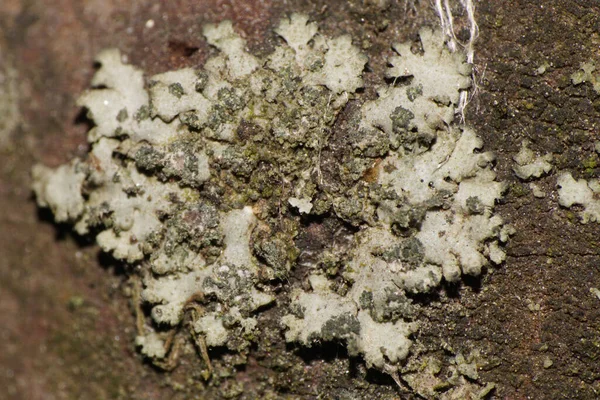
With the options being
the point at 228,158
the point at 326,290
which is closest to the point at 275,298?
the point at 326,290

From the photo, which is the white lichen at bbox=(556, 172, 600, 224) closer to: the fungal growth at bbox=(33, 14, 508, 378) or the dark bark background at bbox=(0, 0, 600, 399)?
the dark bark background at bbox=(0, 0, 600, 399)

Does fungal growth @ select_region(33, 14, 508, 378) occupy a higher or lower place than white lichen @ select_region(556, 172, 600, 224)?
higher

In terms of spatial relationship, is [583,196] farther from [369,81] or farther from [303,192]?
[303,192]

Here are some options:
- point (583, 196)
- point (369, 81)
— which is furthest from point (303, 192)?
point (583, 196)

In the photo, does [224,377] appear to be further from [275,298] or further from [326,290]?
[326,290]

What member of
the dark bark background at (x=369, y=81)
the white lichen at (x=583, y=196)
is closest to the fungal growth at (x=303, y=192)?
the dark bark background at (x=369, y=81)

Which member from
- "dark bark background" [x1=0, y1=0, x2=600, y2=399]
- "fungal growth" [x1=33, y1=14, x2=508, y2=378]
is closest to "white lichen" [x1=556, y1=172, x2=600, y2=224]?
"dark bark background" [x1=0, y1=0, x2=600, y2=399]
